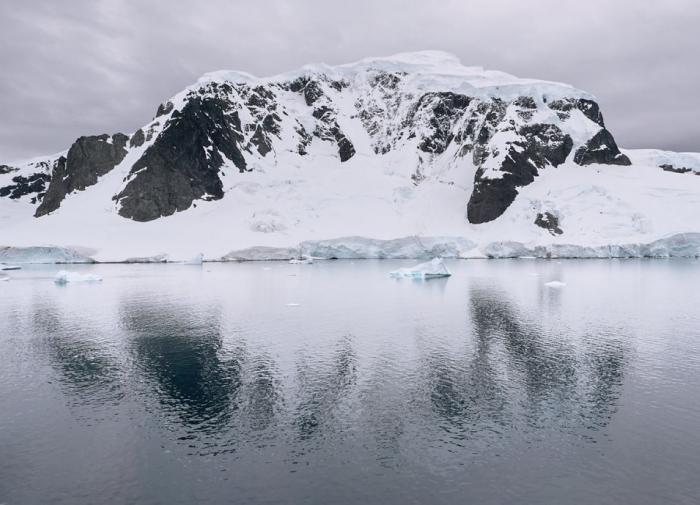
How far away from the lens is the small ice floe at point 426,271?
60156 millimetres

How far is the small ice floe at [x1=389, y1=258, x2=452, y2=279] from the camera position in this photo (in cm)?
6016

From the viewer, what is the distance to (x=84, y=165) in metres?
140

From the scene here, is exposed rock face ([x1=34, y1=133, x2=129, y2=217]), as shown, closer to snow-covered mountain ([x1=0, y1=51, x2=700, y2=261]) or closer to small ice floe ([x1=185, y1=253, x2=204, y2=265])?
snow-covered mountain ([x1=0, y1=51, x2=700, y2=261])

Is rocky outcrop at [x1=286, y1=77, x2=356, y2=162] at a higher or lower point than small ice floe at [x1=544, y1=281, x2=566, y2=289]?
higher

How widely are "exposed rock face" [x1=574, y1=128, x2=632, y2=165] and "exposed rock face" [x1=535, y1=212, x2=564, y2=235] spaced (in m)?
30.6

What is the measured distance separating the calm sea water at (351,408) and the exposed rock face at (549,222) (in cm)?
7468

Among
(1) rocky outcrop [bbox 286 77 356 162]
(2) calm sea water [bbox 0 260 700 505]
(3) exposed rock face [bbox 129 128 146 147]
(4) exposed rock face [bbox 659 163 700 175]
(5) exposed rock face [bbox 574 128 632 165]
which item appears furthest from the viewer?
(1) rocky outcrop [bbox 286 77 356 162]

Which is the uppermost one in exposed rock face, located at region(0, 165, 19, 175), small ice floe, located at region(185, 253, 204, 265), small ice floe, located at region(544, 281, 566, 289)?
exposed rock face, located at region(0, 165, 19, 175)

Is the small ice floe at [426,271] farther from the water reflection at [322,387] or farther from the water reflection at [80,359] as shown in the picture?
the water reflection at [80,359]

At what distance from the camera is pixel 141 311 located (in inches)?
1421

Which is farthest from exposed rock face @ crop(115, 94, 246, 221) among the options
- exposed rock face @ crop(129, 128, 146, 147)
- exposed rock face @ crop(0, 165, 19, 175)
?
exposed rock face @ crop(0, 165, 19, 175)

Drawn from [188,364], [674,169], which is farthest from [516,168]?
[188,364]

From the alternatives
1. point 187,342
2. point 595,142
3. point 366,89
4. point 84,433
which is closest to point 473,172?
point 595,142

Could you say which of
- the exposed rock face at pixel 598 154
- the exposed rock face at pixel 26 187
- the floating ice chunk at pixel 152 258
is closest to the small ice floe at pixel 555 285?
the floating ice chunk at pixel 152 258
